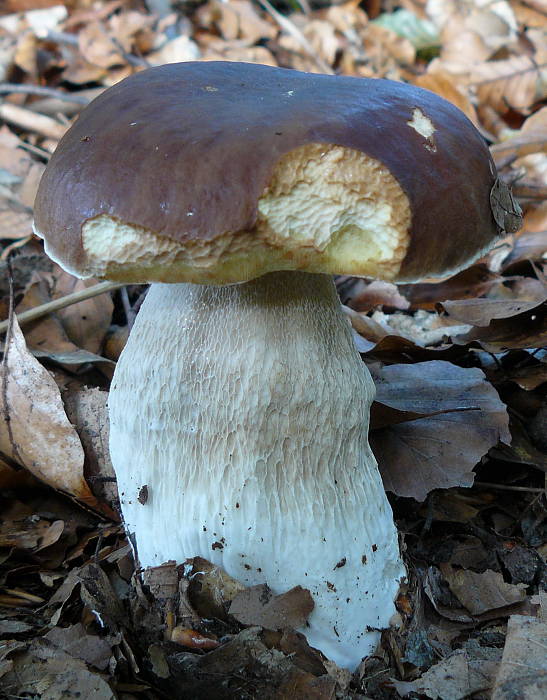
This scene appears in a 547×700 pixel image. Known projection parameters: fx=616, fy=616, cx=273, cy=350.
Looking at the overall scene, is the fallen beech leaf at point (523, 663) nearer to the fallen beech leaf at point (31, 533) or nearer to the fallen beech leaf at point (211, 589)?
the fallen beech leaf at point (211, 589)

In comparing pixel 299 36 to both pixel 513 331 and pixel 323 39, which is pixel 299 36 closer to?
pixel 323 39

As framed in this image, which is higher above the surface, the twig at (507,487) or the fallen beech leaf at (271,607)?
the fallen beech leaf at (271,607)

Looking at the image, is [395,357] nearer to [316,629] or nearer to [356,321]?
[356,321]

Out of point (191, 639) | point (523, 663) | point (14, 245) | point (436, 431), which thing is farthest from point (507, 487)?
point (14, 245)

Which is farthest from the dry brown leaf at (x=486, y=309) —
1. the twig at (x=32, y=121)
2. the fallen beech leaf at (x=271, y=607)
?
the twig at (x=32, y=121)

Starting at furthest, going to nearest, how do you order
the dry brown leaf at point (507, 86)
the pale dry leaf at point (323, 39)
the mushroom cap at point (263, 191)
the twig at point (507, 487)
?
the pale dry leaf at point (323, 39) → the dry brown leaf at point (507, 86) → the twig at point (507, 487) → the mushroom cap at point (263, 191)

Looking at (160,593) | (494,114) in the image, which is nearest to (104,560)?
(160,593)
